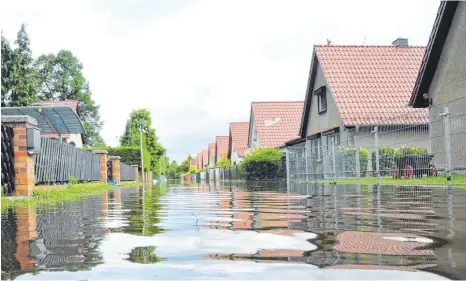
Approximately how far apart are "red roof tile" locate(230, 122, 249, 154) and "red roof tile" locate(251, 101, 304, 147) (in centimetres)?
1234

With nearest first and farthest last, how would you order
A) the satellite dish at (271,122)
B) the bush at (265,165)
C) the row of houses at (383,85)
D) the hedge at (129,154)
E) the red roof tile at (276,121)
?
1. the row of houses at (383,85)
2. the bush at (265,165)
3. the red roof tile at (276,121)
4. the hedge at (129,154)
5. the satellite dish at (271,122)

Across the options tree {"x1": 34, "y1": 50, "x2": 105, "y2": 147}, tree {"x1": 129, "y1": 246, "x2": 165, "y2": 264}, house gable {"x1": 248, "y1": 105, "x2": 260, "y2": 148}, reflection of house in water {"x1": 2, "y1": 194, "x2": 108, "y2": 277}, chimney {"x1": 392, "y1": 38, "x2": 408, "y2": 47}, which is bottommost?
tree {"x1": 129, "y1": 246, "x2": 165, "y2": 264}

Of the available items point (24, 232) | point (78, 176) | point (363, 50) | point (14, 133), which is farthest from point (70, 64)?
point (24, 232)

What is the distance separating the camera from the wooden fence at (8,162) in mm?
9336

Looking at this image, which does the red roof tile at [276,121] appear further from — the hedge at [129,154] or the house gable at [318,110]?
the house gable at [318,110]

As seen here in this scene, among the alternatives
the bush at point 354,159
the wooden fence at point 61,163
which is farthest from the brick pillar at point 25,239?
the bush at point 354,159

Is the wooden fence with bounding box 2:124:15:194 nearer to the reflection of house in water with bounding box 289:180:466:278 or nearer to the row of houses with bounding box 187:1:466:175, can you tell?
the reflection of house in water with bounding box 289:180:466:278

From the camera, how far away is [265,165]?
1270 inches

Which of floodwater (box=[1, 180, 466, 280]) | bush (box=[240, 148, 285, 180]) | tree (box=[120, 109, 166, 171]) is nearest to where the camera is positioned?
floodwater (box=[1, 180, 466, 280])

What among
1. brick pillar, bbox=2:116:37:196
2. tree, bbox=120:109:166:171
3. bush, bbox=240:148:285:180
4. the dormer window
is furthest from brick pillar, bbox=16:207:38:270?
tree, bbox=120:109:166:171

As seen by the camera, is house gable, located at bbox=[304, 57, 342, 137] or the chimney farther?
the chimney

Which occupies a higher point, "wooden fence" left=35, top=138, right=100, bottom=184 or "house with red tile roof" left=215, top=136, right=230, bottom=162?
"house with red tile roof" left=215, top=136, right=230, bottom=162

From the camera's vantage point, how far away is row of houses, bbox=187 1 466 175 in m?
17.3

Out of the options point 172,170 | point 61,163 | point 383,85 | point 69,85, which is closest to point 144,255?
point 61,163
